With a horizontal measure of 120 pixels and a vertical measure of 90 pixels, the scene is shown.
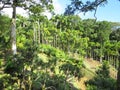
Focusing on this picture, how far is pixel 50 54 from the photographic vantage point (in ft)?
99.3

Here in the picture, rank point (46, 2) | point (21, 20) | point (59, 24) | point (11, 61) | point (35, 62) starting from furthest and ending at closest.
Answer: point (59, 24) → point (21, 20) → point (46, 2) → point (11, 61) → point (35, 62)

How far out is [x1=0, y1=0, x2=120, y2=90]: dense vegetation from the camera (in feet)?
43.8

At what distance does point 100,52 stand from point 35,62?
44.1 metres

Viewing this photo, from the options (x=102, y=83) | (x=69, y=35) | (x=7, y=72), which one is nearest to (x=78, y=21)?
(x=69, y=35)

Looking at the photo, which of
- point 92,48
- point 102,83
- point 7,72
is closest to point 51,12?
point 102,83

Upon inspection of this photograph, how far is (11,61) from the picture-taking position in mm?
14023

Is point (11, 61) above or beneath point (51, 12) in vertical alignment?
beneath

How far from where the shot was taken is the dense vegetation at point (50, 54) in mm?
13359

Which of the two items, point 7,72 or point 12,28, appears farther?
point 12,28

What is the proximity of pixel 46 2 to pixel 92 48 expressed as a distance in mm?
39686

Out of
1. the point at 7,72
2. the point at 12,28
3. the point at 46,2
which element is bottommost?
the point at 7,72

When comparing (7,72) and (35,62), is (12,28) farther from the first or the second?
(35,62)

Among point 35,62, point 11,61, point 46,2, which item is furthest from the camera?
point 46,2

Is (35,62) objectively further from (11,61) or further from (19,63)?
(11,61)
